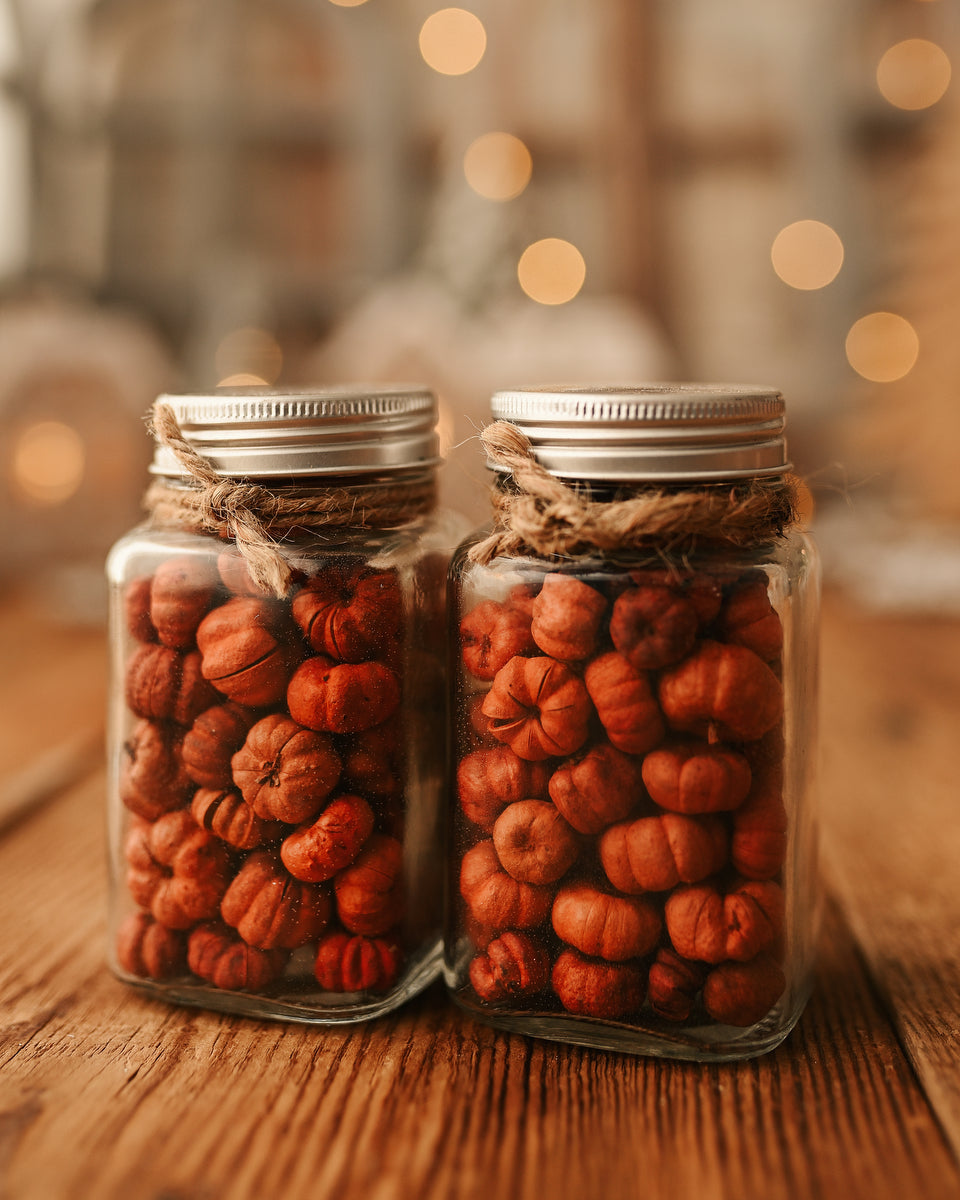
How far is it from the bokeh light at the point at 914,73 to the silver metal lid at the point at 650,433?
6.74 ft

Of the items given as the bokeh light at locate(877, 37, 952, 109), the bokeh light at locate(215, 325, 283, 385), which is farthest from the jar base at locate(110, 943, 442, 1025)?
the bokeh light at locate(877, 37, 952, 109)

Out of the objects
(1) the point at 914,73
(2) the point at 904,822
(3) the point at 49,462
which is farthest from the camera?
(1) the point at 914,73

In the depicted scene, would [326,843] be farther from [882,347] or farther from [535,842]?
[882,347]

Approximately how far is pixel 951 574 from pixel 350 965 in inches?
57.1

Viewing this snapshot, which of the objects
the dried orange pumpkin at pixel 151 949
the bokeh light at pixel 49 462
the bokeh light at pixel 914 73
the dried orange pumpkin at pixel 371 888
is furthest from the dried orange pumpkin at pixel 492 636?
the bokeh light at pixel 914 73

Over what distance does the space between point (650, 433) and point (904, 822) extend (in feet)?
1.71

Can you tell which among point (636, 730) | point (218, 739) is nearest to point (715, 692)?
point (636, 730)

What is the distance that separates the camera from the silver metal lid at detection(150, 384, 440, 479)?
570 millimetres

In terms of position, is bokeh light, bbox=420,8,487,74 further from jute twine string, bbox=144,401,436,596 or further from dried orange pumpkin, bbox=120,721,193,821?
dried orange pumpkin, bbox=120,721,193,821

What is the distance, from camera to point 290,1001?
0.58 metres

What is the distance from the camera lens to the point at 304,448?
1.89 feet

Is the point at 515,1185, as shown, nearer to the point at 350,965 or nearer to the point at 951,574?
the point at 350,965

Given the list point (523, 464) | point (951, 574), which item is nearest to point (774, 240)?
point (951, 574)

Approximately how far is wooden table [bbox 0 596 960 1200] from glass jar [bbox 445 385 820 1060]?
38 mm
